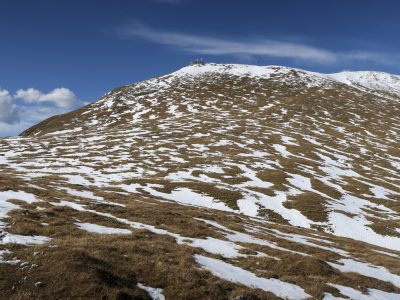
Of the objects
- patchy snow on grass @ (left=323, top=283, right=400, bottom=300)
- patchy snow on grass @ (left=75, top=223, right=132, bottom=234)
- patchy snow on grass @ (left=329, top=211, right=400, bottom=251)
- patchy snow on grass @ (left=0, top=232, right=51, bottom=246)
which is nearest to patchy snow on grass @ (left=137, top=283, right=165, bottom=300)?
patchy snow on grass @ (left=0, top=232, right=51, bottom=246)

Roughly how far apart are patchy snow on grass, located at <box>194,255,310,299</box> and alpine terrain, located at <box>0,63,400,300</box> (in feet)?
0.32

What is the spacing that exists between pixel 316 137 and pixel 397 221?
6009 centimetres

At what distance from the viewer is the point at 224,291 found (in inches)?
669

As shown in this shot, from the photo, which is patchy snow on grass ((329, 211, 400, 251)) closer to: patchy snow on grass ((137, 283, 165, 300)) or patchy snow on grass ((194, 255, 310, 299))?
patchy snow on grass ((194, 255, 310, 299))

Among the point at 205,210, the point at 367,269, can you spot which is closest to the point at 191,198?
the point at 205,210

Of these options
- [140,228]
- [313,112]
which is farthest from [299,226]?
[313,112]

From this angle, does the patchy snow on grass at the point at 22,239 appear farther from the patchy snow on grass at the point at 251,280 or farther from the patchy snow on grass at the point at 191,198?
the patchy snow on grass at the point at 191,198

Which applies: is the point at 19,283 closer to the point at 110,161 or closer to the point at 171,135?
the point at 110,161

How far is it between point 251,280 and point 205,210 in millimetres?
21535

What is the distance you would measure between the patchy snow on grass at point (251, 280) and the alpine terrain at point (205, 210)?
0.32ft

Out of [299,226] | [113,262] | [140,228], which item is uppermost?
[113,262]

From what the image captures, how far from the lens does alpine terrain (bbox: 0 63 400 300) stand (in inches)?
664

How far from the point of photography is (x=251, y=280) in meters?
19.1

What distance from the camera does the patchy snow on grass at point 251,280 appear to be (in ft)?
60.5
